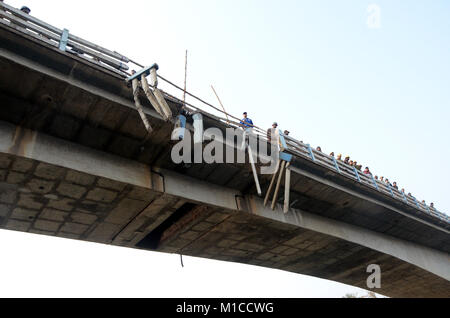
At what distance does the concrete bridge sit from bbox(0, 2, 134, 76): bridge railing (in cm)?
3

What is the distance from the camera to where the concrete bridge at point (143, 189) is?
25.0ft

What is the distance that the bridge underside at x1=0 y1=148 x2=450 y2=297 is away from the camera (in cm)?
886

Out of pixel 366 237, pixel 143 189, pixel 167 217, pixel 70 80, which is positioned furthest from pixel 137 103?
pixel 366 237

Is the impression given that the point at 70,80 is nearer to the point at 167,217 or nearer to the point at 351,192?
the point at 167,217

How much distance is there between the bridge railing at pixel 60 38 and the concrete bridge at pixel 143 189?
33 mm

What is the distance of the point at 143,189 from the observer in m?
9.29

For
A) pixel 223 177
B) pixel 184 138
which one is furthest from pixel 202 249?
pixel 184 138

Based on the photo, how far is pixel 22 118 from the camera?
310 inches

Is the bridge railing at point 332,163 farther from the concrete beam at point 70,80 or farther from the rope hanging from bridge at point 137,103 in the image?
the concrete beam at point 70,80

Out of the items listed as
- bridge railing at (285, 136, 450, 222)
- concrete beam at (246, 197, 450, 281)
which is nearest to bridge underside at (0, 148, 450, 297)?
concrete beam at (246, 197, 450, 281)

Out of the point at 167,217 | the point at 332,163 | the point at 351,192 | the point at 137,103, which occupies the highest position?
the point at 332,163

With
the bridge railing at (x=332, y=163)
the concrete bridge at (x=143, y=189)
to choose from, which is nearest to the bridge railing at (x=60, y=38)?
the concrete bridge at (x=143, y=189)

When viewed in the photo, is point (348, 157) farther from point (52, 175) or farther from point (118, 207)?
point (52, 175)

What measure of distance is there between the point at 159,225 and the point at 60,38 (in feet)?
23.0
